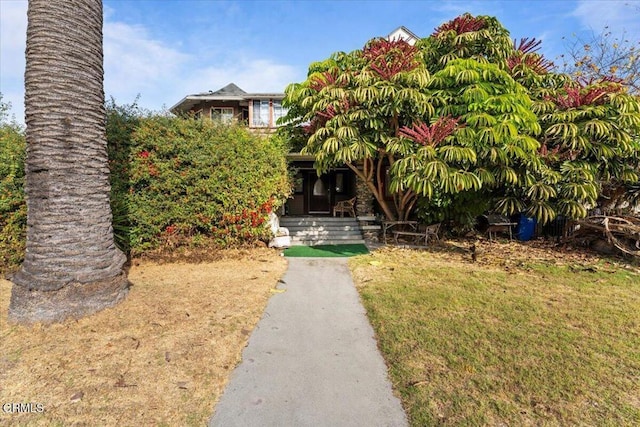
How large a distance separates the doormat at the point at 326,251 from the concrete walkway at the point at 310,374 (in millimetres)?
3387

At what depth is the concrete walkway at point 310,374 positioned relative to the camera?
7.60 ft

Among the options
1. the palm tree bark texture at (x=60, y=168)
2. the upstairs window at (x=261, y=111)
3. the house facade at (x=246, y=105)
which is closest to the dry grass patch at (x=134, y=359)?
the palm tree bark texture at (x=60, y=168)

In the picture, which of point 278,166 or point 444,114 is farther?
point 278,166

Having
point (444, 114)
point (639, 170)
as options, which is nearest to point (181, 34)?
point (444, 114)

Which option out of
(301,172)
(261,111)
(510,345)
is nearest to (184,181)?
(510,345)

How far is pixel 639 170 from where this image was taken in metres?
7.98

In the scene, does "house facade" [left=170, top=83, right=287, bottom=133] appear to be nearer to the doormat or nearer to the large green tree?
the large green tree

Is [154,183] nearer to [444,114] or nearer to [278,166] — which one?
[278,166]

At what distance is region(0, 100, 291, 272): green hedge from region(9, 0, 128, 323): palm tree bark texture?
109 inches

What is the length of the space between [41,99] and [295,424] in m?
4.26

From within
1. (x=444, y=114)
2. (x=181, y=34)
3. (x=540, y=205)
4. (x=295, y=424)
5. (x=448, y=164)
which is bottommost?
(x=295, y=424)

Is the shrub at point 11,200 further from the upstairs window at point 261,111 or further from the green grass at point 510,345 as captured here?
the upstairs window at point 261,111

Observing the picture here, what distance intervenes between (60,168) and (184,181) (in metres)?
3.27

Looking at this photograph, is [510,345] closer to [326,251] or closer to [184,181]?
[326,251]
